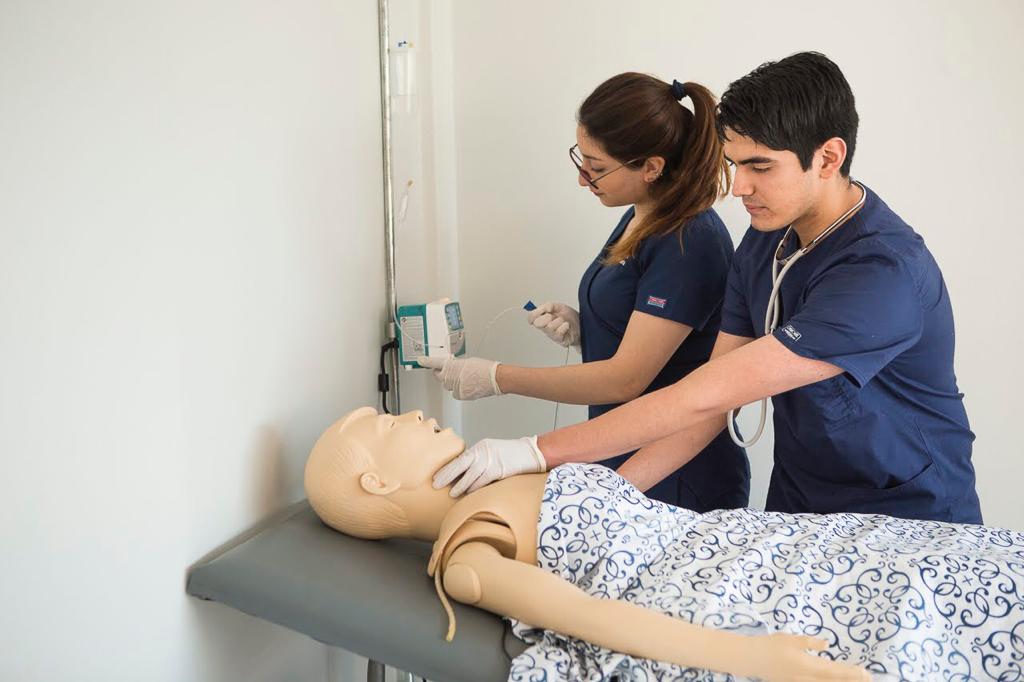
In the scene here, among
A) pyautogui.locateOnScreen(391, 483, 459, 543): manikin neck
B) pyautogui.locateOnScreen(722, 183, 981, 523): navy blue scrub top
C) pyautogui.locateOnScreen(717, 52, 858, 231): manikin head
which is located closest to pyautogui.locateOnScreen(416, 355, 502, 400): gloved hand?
pyautogui.locateOnScreen(391, 483, 459, 543): manikin neck

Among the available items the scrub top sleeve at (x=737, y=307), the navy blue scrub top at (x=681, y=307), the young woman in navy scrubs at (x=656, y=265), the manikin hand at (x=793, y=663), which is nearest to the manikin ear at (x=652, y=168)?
the young woman in navy scrubs at (x=656, y=265)

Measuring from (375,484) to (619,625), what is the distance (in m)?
0.51

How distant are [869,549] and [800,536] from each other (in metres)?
0.11

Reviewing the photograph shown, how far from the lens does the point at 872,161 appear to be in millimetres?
2160

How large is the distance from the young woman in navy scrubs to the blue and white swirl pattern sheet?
1.50 feet

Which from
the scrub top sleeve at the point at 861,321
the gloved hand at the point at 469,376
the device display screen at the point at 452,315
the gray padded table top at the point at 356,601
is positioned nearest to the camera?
the gray padded table top at the point at 356,601

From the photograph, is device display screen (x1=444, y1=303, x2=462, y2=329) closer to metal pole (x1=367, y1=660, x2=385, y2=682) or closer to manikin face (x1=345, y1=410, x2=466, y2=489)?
manikin face (x1=345, y1=410, x2=466, y2=489)

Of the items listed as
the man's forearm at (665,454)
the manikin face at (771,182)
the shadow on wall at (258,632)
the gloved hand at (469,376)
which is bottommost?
the shadow on wall at (258,632)

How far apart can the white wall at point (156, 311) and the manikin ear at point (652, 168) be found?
0.65 m

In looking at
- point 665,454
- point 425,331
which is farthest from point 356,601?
point 425,331

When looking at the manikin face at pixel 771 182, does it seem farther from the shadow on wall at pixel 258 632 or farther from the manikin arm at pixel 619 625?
the shadow on wall at pixel 258 632

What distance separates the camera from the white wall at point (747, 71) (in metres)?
2.08

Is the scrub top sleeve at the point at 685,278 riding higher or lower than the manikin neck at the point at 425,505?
higher

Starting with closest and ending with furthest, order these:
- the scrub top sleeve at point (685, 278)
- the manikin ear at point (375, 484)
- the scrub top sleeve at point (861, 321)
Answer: the scrub top sleeve at point (861, 321), the manikin ear at point (375, 484), the scrub top sleeve at point (685, 278)
